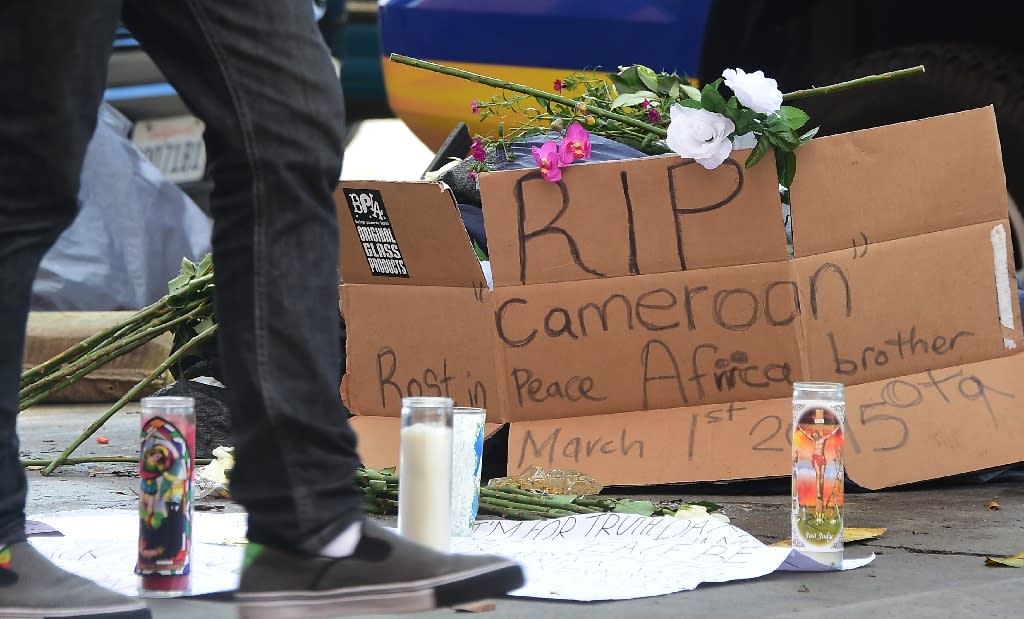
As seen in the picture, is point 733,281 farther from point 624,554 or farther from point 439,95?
point 439,95

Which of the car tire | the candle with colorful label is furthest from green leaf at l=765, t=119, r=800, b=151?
the candle with colorful label

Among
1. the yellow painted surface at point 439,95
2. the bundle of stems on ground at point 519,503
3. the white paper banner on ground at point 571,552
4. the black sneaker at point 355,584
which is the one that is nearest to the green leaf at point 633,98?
the yellow painted surface at point 439,95

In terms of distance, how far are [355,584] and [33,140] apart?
1.98ft

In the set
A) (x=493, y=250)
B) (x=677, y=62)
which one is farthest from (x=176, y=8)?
(x=677, y=62)

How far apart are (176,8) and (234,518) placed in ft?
3.91

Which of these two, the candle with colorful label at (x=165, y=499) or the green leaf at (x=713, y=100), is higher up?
the green leaf at (x=713, y=100)

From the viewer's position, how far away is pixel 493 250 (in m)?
2.95

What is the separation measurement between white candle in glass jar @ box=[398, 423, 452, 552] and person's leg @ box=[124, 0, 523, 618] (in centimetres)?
38

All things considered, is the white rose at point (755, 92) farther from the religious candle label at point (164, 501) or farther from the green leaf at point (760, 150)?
the religious candle label at point (164, 501)

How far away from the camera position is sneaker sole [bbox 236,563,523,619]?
1483mm

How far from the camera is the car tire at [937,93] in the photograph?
379 cm

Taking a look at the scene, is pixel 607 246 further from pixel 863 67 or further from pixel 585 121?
pixel 863 67

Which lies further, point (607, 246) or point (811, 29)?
point (811, 29)

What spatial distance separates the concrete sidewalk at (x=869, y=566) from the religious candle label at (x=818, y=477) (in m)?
0.06
